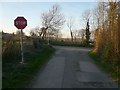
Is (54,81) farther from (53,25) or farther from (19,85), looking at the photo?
(53,25)

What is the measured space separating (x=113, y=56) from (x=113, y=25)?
6.95ft

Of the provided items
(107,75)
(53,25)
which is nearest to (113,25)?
(107,75)

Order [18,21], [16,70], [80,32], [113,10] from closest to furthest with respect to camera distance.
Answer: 1. [16,70]
2. [18,21]
3. [113,10]
4. [80,32]

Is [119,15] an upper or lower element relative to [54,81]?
upper

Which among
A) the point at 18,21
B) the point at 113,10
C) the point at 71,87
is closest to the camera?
the point at 71,87

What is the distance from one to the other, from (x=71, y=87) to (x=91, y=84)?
1.19 meters

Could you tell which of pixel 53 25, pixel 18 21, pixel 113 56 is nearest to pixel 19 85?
pixel 18 21

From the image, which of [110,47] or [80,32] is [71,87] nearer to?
[110,47]

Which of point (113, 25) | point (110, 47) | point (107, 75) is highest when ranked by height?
point (113, 25)

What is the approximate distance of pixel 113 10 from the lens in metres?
20.6

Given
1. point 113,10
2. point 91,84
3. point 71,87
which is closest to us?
point 71,87

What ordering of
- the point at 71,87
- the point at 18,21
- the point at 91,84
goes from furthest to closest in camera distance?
1. the point at 18,21
2. the point at 91,84
3. the point at 71,87

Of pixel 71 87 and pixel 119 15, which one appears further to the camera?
pixel 119 15

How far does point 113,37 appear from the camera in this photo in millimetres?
19031
